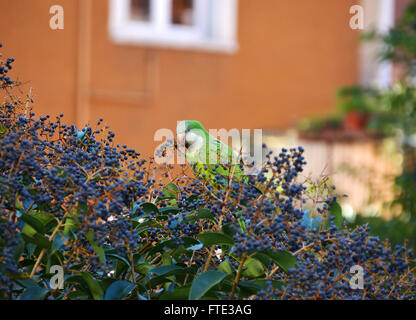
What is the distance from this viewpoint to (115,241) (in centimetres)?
94

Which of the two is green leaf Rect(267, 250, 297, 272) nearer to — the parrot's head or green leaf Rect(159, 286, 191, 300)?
green leaf Rect(159, 286, 191, 300)

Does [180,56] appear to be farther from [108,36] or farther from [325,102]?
[325,102]

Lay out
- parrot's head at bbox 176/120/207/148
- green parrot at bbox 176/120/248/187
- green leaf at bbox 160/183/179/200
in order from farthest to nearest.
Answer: parrot's head at bbox 176/120/207/148 → green parrot at bbox 176/120/248/187 → green leaf at bbox 160/183/179/200

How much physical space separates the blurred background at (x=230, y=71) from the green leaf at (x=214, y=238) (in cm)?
377

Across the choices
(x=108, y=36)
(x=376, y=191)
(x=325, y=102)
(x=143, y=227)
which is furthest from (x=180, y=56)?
(x=143, y=227)

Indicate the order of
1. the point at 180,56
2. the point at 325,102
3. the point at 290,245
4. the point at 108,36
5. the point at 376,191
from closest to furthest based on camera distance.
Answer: the point at 290,245
the point at 376,191
the point at 108,36
the point at 180,56
the point at 325,102

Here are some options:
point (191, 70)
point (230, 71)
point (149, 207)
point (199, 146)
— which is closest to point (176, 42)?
point (191, 70)

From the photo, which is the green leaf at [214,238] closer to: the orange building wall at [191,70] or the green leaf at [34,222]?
the green leaf at [34,222]

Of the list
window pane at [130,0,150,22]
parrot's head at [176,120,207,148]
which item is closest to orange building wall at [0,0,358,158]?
window pane at [130,0,150,22]

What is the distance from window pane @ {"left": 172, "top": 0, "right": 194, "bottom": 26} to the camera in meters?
6.52

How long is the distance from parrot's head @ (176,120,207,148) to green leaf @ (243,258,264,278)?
3.82 ft

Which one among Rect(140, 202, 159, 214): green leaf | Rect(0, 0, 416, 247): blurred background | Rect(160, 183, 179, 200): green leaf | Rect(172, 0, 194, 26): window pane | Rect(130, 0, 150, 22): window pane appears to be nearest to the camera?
Rect(140, 202, 159, 214): green leaf

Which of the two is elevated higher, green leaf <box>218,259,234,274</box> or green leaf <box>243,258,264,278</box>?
green leaf <box>218,259,234,274</box>

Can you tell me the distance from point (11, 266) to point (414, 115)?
386 centimetres
